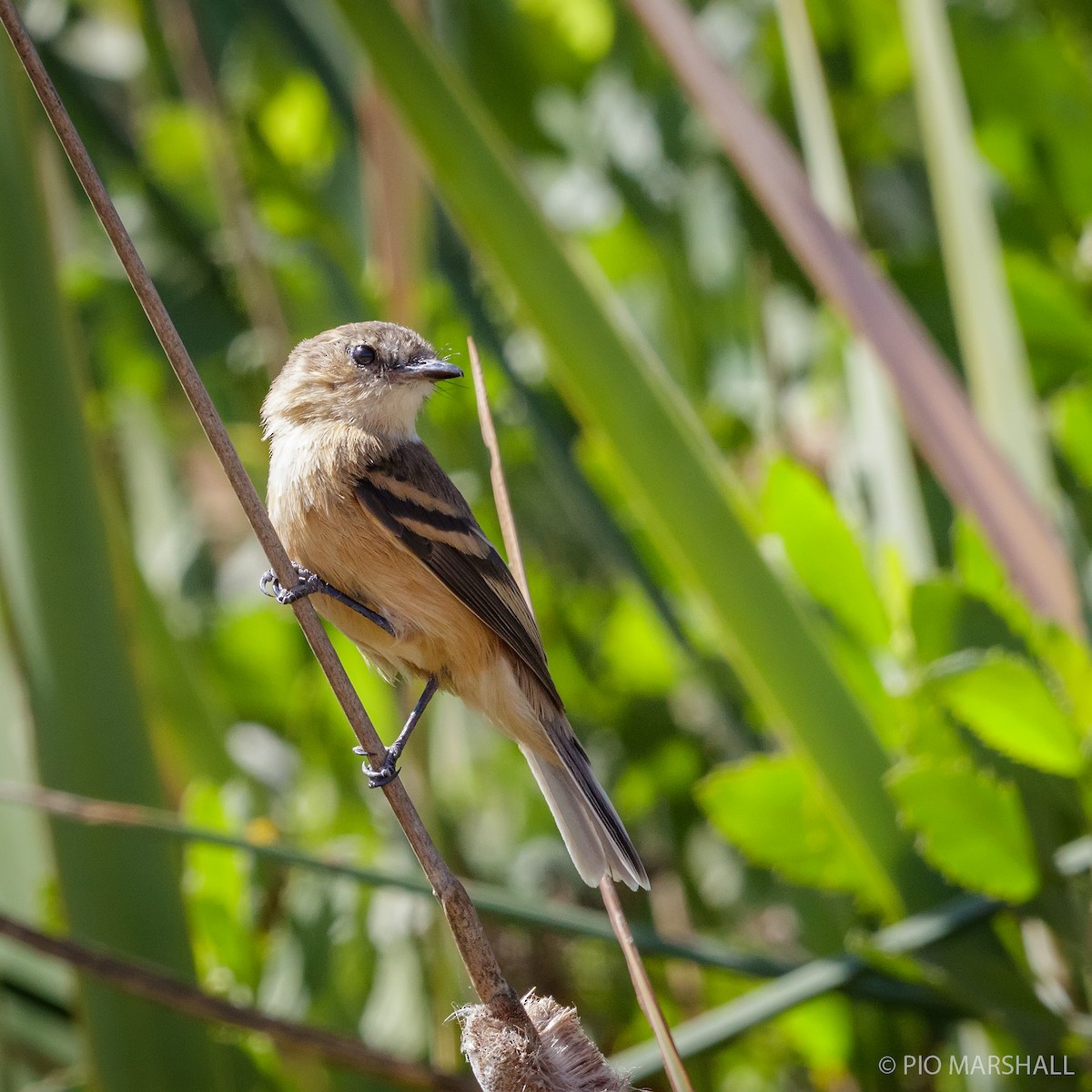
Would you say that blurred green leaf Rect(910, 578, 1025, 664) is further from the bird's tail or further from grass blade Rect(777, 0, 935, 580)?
the bird's tail

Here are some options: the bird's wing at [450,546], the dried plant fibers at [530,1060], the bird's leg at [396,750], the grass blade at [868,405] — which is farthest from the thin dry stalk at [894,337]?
the dried plant fibers at [530,1060]

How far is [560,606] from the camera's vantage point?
3.85m

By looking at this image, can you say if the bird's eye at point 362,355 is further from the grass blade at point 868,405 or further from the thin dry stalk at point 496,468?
the grass blade at point 868,405

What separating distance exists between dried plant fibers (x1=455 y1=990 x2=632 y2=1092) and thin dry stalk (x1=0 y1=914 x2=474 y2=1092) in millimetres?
722

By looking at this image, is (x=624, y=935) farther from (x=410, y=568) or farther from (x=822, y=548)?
(x=822, y=548)

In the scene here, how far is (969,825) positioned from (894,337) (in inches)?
33.1

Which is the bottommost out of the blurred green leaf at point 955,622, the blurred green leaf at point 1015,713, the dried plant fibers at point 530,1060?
the dried plant fibers at point 530,1060

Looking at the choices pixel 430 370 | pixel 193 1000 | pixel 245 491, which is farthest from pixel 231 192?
pixel 193 1000

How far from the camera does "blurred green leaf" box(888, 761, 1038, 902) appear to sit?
2193mm

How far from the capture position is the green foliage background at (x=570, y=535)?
2.28 meters

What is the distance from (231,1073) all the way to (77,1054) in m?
0.57

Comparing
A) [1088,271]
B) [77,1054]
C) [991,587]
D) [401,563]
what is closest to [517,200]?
[401,563]

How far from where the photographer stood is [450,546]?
8.11ft

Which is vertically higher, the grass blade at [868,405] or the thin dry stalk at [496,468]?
the grass blade at [868,405]
